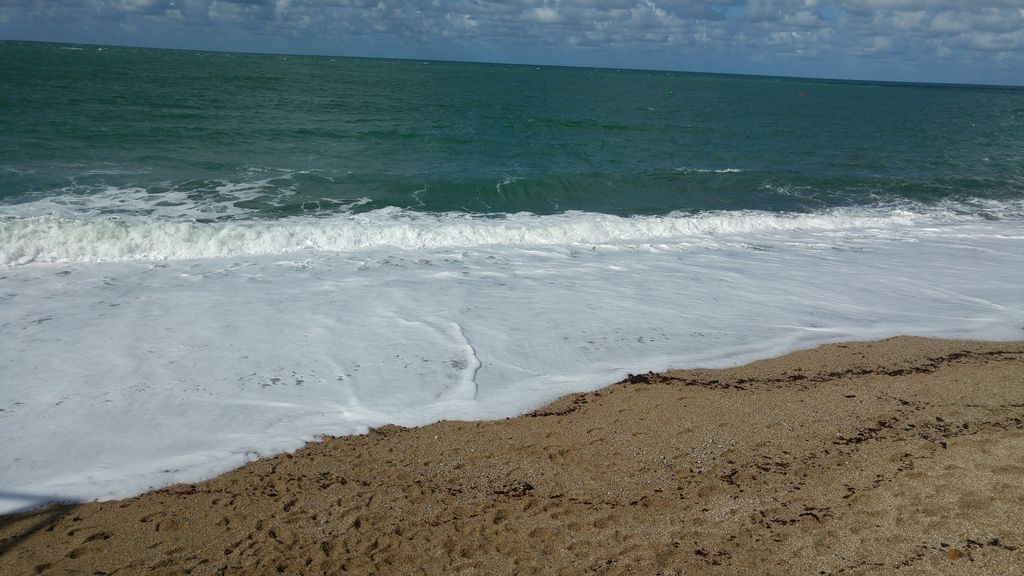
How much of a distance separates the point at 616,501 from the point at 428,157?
18624 mm

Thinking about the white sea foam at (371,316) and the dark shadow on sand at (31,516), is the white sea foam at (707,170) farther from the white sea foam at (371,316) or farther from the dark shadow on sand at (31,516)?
the dark shadow on sand at (31,516)

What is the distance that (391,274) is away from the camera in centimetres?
1064

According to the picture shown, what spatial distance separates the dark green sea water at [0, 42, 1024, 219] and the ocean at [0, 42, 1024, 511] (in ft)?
0.57

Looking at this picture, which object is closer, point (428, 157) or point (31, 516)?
point (31, 516)

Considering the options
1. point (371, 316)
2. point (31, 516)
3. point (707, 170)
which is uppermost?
point (707, 170)

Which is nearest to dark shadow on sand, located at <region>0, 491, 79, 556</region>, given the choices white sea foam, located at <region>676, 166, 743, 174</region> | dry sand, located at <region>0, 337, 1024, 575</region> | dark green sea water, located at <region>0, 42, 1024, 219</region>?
dry sand, located at <region>0, 337, 1024, 575</region>

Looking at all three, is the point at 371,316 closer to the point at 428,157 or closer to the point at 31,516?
the point at 31,516

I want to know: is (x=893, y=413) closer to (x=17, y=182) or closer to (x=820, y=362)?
(x=820, y=362)

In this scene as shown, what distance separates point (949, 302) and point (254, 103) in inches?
1224

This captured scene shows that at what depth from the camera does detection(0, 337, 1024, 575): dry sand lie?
14.0ft

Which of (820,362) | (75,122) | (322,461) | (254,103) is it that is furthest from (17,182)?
(254,103)

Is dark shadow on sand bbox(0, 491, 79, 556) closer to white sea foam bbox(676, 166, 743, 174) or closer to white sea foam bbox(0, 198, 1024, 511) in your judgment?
white sea foam bbox(0, 198, 1024, 511)

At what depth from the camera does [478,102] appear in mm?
42250

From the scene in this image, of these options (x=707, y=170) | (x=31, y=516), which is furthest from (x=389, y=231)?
(x=707, y=170)
